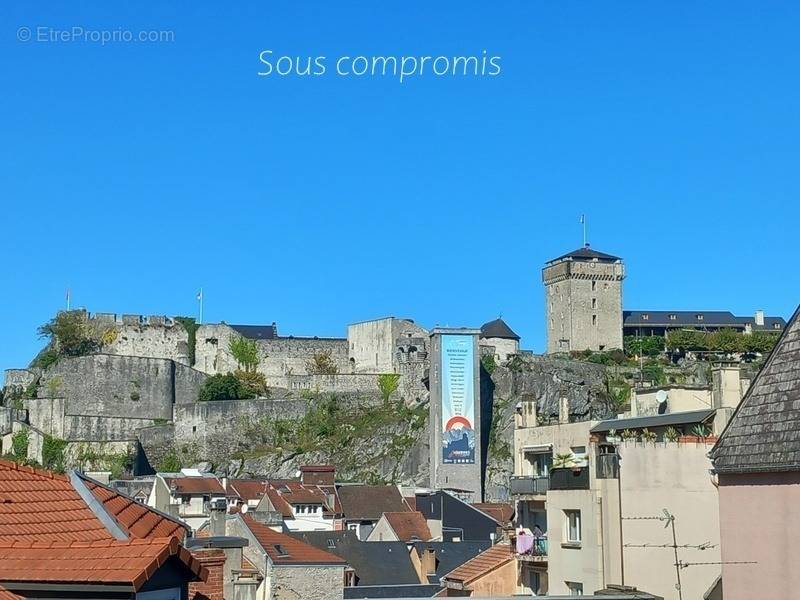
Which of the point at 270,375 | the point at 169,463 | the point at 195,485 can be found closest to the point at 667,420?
the point at 195,485

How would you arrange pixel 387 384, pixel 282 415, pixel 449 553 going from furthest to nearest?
pixel 387 384 < pixel 282 415 < pixel 449 553

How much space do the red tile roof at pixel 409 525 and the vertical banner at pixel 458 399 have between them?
14.7 meters

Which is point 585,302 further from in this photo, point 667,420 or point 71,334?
point 667,420

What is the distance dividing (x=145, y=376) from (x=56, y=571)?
230 ft

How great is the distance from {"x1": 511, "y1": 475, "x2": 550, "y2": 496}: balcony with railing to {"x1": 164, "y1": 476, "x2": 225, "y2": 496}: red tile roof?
31137 mm

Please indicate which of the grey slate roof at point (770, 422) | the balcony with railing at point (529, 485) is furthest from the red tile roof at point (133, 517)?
the balcony with railing at point (529, 485)

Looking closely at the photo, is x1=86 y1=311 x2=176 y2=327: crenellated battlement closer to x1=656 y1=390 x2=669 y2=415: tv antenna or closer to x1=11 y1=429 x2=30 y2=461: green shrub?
x1=11 y1=429 x2=30 y2=461: green shrub

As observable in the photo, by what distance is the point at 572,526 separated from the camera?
19297mm

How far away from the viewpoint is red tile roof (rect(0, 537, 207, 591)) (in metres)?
5.78

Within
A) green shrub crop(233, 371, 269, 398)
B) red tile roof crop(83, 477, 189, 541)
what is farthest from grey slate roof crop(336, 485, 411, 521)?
red tile roof crop(83, 477, 189, 541)

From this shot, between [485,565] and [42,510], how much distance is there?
15969mm

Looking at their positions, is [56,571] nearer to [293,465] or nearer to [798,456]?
[798,456]

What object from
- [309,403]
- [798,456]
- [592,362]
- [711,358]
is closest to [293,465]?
[309,403]

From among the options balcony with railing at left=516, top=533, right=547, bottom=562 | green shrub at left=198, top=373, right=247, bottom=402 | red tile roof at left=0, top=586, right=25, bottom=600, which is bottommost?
balcony with railing at left=516, top=533, right=547, bottom=562
